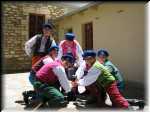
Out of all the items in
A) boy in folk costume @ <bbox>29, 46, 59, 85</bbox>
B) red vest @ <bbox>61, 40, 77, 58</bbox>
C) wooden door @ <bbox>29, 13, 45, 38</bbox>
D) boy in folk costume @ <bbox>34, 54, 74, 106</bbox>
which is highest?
wooden door @ <bbox>29, 13, 45, 38</bbox>

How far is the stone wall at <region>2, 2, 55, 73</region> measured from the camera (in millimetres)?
16031

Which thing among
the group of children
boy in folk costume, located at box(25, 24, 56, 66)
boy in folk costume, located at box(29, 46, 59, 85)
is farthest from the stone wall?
boy in folk costume, located at box(29, 46, 59, 85)

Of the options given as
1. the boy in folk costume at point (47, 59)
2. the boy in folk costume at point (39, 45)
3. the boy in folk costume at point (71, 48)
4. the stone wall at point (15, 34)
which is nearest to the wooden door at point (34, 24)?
the stone wall at point (15, 34)

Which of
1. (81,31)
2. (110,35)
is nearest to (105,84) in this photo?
(110,35)

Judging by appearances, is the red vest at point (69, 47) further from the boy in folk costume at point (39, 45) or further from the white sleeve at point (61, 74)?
the white sleeve at point (61, 74)

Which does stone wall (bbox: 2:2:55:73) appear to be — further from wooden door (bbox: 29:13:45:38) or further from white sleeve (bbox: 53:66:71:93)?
white sleeve (bbox: 53:66:71:93)

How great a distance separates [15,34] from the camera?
1627cm

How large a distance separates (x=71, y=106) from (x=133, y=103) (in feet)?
3.87

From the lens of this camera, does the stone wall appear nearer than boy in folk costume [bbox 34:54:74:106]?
No

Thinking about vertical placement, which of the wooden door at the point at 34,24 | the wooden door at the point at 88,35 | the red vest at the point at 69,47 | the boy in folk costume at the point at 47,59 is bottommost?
the boy in folk costume at the point at 47,59

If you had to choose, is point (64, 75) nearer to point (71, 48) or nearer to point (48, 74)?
point (48, 74)

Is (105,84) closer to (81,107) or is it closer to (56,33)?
(81,107)

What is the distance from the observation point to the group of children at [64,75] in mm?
5250

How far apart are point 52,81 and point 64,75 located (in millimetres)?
259
